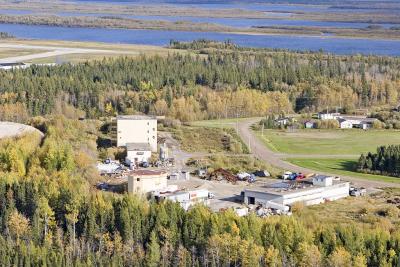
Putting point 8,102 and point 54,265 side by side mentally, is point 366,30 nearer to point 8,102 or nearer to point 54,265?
point 8,102

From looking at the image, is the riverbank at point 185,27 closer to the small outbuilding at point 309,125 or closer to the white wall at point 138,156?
the small outbuilding at point 309,125

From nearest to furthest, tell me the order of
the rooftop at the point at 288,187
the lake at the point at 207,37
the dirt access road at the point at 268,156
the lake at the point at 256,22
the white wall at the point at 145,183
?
the rooftop at the point at 288,187 < the white wall at the point at 145,183 < the dirt access road at the point at 268,156 < the lake at the point at 207,37 < the lake at the point at 256,22

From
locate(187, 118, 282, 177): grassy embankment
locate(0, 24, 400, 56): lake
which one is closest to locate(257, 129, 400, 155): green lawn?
locate(187, 118, 282, 177): grassy embankment

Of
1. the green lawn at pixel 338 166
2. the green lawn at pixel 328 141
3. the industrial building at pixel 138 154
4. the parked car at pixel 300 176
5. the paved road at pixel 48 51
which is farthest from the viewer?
the paved road at pixel 48 51

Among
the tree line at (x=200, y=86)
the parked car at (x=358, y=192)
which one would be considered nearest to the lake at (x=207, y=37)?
the tree line at (x=200, y=86)

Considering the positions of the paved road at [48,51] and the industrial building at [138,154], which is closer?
the industrial building at [138,154]

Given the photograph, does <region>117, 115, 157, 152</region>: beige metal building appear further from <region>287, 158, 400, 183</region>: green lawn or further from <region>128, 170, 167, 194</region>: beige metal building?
<region>128, 170, 167, 194</region>: beige metal building
